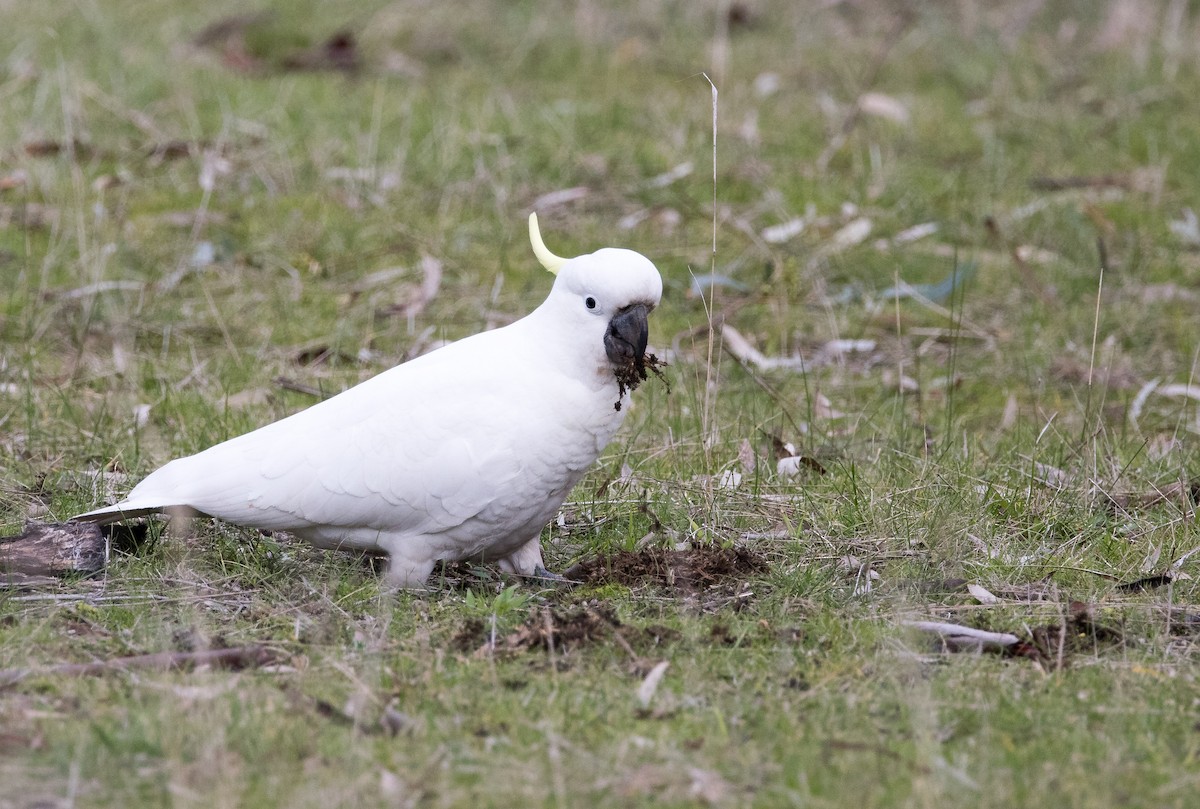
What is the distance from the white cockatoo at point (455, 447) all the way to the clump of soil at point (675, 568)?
0.58ft

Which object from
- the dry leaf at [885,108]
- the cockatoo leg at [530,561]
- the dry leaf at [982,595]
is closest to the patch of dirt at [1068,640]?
the dry leaf at [982,595]

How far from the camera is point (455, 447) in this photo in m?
2.88

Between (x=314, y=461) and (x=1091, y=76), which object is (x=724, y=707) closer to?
(x=314, y=461)

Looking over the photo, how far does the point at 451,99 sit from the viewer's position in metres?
6.55

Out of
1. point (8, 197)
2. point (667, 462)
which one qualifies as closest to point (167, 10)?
point (8, 197)

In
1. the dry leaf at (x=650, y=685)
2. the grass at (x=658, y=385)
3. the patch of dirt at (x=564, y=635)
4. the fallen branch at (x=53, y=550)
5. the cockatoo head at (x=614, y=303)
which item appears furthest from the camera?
the fallen branch at (x=53, y=550)

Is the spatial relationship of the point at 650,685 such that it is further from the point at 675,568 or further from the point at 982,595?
the point at 982,595

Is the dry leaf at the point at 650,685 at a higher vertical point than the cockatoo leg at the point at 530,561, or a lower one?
higher

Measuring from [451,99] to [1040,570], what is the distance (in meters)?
4.24

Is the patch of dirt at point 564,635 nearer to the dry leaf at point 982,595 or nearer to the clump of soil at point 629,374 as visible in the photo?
the clump of soil at point 629,374

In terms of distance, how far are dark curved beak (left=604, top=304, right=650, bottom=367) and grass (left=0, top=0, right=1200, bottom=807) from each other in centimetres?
49

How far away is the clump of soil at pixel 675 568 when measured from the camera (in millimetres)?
2994

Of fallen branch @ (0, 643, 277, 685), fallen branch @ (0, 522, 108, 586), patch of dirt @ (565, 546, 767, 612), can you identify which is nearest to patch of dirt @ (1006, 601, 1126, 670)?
patch of dirt @ (565, 546, 767, 612)

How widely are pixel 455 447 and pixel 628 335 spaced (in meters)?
0.42
